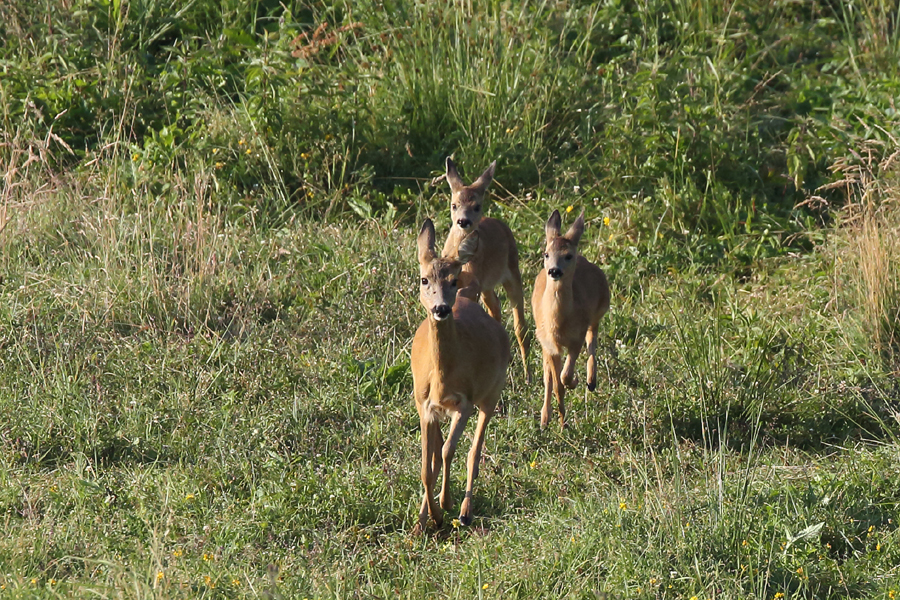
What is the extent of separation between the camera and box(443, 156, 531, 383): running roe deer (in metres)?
6.93

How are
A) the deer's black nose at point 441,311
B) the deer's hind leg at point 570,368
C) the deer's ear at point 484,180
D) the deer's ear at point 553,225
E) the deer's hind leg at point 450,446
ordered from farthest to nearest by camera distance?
the deer's ear at point 484,180 → the deer's ear at point 553,225 → the deer's hind leg at point 570,368 → the deer's hind leg at point 450,446 → the deer's black nose at point 441,311

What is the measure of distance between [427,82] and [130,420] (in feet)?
13.1

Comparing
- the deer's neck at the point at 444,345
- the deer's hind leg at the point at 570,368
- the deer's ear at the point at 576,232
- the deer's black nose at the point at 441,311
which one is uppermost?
the deer's ear at the point at 576,232

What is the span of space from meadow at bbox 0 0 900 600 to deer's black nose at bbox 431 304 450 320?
2.98ft

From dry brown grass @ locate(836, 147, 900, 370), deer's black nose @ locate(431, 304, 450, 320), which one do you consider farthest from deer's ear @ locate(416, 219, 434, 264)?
dry brown grass @ locate(836, 147, 900, 370)

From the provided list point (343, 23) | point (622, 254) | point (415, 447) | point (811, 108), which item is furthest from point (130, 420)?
point (811, 108)

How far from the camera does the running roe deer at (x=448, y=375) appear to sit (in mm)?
5242

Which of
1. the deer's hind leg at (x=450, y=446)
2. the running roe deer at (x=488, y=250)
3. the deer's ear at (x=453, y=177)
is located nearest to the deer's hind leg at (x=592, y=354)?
the running roe deer at (x=488, y=250)

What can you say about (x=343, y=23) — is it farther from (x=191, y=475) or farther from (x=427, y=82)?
(x=191, y=475)

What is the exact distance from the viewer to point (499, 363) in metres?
5.62

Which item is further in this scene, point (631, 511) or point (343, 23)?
point (343, 23)

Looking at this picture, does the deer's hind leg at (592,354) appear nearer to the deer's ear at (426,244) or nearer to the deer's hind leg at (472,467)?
the deer's hind leg at (472,467)

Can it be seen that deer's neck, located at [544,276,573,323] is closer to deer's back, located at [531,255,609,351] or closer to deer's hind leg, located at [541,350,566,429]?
deer's back, located at [531,255,609,351]

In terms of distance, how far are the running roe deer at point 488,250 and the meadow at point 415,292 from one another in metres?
0.48
